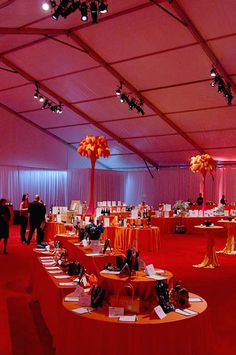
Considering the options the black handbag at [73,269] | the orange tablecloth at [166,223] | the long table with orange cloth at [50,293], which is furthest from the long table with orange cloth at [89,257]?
the orange tablecloth at [166,223]

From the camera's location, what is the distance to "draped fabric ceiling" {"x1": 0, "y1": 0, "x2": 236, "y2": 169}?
396 inches

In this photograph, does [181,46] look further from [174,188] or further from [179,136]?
[174,188]

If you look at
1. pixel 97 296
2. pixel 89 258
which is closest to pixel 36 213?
pixel 89 258

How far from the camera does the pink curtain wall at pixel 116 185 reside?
63.5 feet

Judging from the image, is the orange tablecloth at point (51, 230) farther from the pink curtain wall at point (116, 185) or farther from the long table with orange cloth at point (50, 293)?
the pink curtain wall at point (116, 185)

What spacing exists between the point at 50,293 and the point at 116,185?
18.7 m

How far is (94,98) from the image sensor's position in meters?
15.4

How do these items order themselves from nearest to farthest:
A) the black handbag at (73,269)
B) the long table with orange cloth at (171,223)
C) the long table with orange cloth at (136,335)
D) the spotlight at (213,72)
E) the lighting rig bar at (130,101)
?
the long table with orange cloth at (136,335), the black handbag at (73,269), the spotlight at (213,72), the lighting rig bar at (130,101), the long table with orange cloth at (171,223)

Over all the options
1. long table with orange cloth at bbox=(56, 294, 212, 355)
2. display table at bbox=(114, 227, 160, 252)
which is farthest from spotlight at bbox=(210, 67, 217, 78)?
long table with orange cloth at bbox=(56, 294, 212, 355)

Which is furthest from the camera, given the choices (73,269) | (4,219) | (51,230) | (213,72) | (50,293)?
(213,72)

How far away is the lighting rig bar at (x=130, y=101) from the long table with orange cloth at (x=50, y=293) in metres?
8.74

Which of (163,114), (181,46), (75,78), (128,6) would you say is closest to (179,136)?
(163,114)

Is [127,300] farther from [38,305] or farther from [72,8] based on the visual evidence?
[72,8]

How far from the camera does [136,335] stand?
9.74 feet
